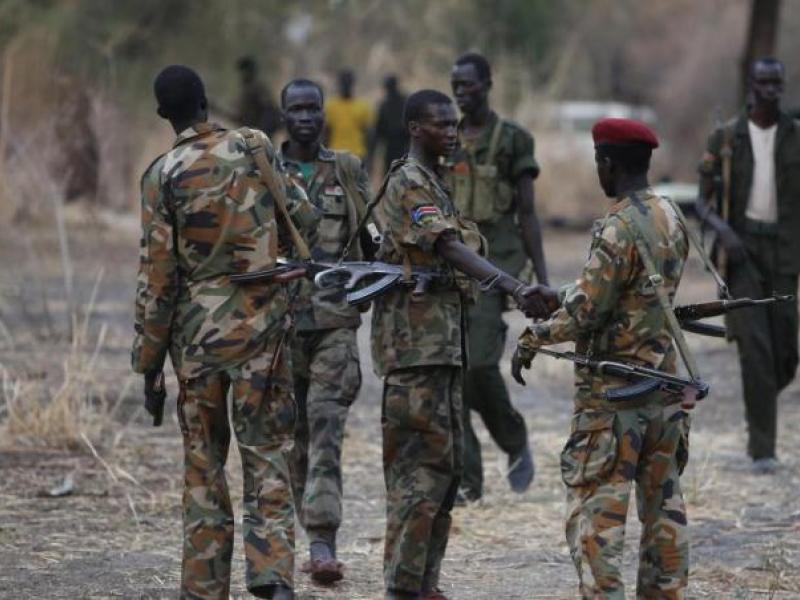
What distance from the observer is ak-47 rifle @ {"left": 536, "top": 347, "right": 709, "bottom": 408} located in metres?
5.37

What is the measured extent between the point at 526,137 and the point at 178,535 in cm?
237

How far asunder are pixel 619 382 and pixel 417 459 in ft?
2.89

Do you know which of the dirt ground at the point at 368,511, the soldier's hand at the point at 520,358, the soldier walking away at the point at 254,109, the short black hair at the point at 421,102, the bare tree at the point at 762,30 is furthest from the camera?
the soldier walking away at the point at 254,109

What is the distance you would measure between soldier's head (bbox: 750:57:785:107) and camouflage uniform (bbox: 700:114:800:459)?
203mm

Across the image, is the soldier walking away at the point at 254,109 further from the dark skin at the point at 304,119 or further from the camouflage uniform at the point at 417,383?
the camouflage uniform at the point at 417,383

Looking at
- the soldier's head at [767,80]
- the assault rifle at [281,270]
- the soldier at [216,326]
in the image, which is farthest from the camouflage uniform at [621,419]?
the soldier's head at [767,80]

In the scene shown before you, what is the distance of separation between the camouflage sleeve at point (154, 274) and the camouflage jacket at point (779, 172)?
12.8ft

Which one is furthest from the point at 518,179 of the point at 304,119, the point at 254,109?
the point at 254,109

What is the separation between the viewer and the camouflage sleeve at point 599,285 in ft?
17.6

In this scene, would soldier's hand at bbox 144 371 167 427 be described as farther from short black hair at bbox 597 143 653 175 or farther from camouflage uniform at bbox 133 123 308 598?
short black hair at bbox 597 143 653 175

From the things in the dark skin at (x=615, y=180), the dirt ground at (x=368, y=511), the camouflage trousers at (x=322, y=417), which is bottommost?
the dirt ground at (x=368, y=511)

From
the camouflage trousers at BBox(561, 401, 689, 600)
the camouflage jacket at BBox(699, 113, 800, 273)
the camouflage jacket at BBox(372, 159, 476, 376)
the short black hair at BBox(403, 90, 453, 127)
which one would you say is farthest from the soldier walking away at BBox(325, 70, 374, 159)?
the camouflage trousers at BBox(561, 401, 689, 600)

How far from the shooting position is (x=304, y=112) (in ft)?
23.1

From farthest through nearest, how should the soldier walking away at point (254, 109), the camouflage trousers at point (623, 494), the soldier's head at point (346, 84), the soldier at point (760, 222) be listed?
1. the soldier walking away at point (254, 109)
2. the soldier's head at point (346, 84)
3. the soldier at point (760, 222)
4. the camouflage trousers at point (623, 494)
